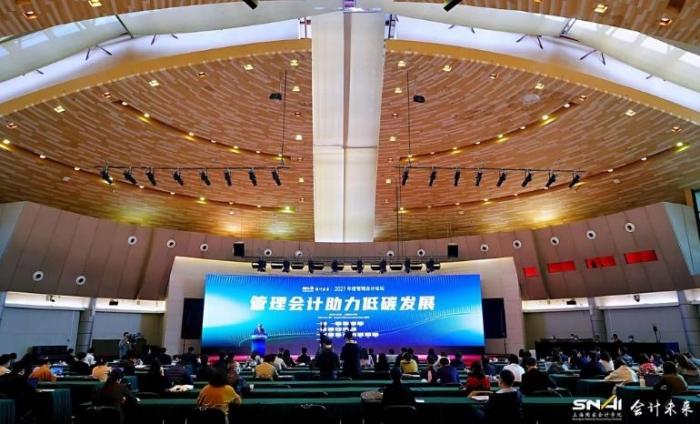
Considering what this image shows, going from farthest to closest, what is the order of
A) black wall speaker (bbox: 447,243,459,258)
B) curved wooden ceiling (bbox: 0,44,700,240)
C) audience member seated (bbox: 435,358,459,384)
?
black wall speaker (bbox: 447,243,459,258), curved wooden ceiling (bbox: 0,44,700,240), audience member seated (bbox: 435,358,459,384)

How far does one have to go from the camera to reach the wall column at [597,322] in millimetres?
15578

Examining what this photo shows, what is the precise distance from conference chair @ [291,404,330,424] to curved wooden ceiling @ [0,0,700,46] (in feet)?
15.0

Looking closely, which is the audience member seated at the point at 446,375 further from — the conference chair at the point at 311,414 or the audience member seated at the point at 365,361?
the audience member seated at the point at 365,361

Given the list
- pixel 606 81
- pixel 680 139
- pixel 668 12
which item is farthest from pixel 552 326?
pixel 668 12

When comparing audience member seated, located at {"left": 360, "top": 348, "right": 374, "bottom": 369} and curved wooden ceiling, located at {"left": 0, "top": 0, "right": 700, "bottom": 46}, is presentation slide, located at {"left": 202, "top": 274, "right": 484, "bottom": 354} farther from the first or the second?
curved wooden ceiling, located at {"left": 0, "top": 0, "right": 700, "bottom": 46}

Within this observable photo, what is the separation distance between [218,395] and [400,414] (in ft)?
5.69

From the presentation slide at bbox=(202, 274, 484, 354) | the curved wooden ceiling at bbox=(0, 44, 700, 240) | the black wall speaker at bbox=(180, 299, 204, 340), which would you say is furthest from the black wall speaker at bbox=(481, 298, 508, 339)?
the black wall speaker at bbox=(180, 299, 204, 340)

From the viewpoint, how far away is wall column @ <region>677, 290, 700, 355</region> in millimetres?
13109

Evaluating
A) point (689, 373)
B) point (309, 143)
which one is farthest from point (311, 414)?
point (309, 143)

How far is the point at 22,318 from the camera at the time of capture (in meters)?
13.5

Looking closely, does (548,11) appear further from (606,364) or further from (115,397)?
(115,397)

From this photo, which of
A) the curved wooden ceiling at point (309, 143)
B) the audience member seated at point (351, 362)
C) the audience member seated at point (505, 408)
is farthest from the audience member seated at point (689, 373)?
the curved wooden ceiling at point (309, 143)

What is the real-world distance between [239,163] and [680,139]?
1067 cm

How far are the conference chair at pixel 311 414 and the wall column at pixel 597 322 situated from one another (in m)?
14.7
